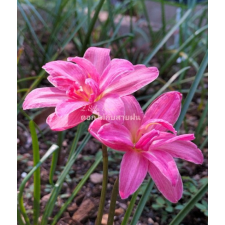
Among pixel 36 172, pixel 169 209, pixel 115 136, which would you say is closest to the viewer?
pixel 115 136

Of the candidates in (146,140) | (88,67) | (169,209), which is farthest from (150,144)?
(169,209)

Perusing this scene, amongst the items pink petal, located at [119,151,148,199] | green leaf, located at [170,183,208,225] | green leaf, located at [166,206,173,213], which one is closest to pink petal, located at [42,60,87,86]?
pink petal, located at [119,151,148,199]

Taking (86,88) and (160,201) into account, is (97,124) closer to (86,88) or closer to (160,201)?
(86,88)

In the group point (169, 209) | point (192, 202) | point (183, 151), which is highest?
point (183, 151)

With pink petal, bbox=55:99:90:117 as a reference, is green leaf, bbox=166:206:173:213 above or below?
below

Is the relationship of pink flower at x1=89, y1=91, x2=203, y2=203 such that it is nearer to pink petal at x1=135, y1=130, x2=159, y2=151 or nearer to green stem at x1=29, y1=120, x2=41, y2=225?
pink petal at x1=135, y1=130, x2=159, y2=151

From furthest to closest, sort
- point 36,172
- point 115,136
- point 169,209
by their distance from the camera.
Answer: point 169,209 < point 36,172 < point 115,136

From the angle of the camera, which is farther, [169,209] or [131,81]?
[169,209]
